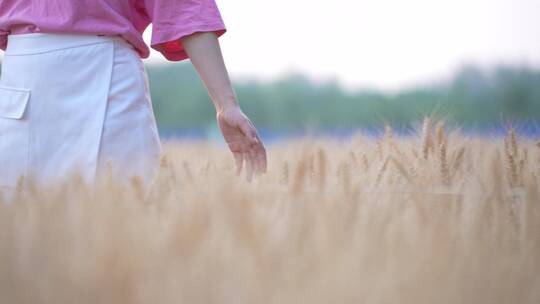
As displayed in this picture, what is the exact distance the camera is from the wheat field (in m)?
0.63

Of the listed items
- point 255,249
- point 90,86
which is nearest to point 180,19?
point 90,86

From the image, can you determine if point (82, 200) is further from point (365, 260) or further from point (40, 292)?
point (365, 260)

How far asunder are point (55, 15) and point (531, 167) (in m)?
0.99

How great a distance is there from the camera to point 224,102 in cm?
148

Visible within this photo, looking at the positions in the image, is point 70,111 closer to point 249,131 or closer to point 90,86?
point 90,86

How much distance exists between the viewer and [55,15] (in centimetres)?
146

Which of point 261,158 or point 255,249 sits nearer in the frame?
point 255,249

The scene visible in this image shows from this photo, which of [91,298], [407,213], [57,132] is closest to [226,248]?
[91,298]

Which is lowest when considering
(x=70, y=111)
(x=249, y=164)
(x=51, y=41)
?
(x=249, y=164)

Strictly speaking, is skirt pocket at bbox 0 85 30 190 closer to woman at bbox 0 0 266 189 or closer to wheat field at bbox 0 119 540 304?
woman at bbox 0 0 266 189

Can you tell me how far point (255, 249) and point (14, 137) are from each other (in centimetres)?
92

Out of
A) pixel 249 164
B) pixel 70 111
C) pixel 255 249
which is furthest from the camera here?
pixel 249 164

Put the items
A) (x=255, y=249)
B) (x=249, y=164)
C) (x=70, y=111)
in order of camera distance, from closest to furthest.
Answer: (x=255, y=249), (x=70, y=111), (x=249, y=164)

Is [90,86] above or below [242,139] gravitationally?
above
